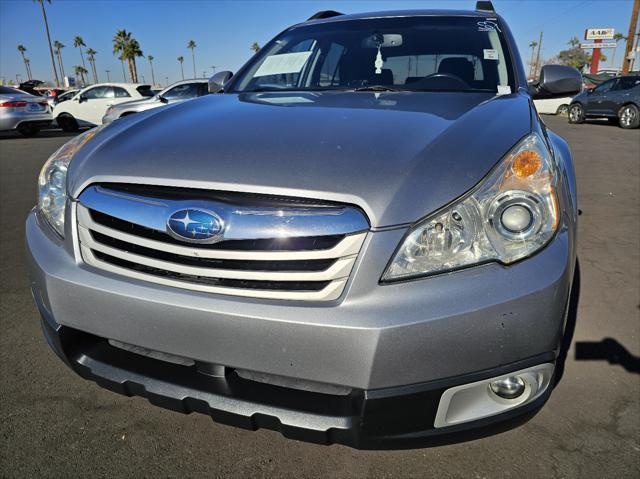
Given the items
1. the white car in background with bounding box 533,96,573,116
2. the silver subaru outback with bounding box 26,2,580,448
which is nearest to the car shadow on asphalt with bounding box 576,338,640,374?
the silver subaru outback with bounding box 26,2,580,448

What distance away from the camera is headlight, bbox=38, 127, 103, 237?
1.68 m

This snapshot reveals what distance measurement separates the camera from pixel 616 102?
14.2 meters

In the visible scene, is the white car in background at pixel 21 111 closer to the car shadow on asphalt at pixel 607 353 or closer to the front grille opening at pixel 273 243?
the front grille opening at pixel 273 243

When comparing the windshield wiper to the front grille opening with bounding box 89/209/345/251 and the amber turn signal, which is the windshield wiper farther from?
the front grille opening with bounding box 89/209/345/251

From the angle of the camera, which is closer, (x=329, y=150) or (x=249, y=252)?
(x=249, y=252)

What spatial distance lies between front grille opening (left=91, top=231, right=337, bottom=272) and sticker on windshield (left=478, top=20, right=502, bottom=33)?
213 centimetres

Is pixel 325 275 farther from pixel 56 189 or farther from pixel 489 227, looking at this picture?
pixel 56 189

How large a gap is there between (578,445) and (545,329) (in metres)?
0.80

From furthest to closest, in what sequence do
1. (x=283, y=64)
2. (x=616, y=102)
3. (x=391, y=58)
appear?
1. (x=616, y=102)
2. (x=283, y=64)
3. (x=391, y=58)

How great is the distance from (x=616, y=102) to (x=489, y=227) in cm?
1615

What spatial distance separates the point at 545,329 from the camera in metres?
1.25

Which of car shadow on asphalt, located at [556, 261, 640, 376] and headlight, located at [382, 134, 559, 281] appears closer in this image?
headlight, located at [382, 134, 559, 281]

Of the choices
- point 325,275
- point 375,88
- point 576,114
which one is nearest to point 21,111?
point 375,88

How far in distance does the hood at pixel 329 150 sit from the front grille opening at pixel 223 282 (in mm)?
242
